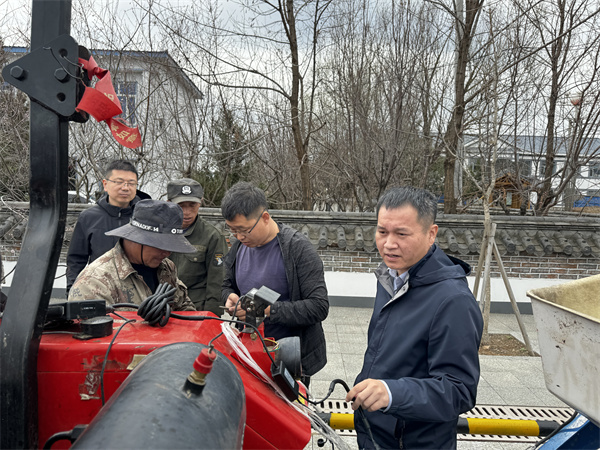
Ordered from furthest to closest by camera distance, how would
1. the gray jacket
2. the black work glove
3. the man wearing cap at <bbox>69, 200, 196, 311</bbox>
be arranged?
1. the gray jacket
2. the man wearing cap at <bbox>69, 200, 196, 311</bbox>
3. the black work glove

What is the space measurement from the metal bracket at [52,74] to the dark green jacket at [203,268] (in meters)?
2.40

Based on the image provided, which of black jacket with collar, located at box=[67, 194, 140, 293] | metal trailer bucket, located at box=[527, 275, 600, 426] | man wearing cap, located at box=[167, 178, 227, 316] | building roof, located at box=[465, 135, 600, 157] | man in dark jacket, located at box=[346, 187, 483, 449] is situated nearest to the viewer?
man in dark jacket, located at box=[346, 187, 483, 449]

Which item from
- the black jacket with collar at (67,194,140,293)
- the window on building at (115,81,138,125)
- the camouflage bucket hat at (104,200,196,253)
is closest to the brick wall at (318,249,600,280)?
the window on building at (115,81,138,125)

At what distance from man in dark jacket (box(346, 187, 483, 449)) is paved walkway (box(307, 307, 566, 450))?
1.69 meters

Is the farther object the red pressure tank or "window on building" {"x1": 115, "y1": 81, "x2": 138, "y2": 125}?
"window on building" {"x1": 115, "y1": 81, "x2": 138, "y2": 125}

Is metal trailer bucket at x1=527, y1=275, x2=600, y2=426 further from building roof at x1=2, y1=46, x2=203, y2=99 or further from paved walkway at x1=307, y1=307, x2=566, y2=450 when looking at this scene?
building roof at x1=2, y1=46, x2=203, y2=99

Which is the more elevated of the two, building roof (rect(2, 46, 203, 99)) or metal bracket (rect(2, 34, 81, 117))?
building roof (rect(2, 46, 203, 99))

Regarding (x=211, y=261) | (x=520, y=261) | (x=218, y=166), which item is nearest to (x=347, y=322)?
(x=520, y=261)

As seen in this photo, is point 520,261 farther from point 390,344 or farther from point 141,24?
point 141,24

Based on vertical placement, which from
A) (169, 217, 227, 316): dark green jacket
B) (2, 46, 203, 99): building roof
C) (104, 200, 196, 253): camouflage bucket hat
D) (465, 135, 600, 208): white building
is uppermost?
(2, 46, 203, 99): building roof

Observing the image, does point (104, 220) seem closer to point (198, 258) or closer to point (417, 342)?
point (198, 258)

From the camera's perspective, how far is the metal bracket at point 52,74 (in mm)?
1028

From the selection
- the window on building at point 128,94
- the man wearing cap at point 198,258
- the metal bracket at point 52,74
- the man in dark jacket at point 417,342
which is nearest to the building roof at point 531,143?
the man wearing cap at point 198,258

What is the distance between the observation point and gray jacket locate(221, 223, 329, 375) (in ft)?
7.40
